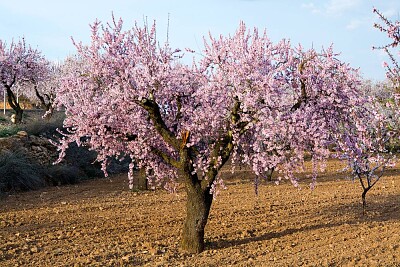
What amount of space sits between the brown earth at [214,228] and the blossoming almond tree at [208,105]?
1078 millimetres

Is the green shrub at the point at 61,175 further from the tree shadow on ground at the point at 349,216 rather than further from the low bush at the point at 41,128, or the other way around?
the tree shadow on ground at the point at 349,216

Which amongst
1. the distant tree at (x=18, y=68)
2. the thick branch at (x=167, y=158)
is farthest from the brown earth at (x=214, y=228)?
the distant tree at (x=18, y=68)

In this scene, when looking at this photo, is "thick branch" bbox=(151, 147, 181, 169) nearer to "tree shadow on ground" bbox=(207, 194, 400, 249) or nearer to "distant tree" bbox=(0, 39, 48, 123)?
"tree shadow on ground" bbox=(207, 194, 400, 249)

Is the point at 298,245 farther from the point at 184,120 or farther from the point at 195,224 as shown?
the point at 184,120

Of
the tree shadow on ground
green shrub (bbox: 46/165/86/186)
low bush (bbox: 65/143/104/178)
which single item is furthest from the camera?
low bush (bbox: 65/143/104/178)

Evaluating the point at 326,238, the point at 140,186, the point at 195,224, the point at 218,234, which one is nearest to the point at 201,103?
the point at 195,224

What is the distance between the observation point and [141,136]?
27.8ft

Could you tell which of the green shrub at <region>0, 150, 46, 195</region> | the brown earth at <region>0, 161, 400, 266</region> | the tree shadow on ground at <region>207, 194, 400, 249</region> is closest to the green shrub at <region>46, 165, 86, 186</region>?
the green shrub at <region>0, 150, 46, 195</region>

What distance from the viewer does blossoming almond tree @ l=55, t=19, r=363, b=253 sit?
7266mm

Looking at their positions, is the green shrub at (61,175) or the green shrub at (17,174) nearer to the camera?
the green shrub at (17,174)

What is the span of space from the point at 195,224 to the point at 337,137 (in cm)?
298

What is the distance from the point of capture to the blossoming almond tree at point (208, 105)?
7.27 m

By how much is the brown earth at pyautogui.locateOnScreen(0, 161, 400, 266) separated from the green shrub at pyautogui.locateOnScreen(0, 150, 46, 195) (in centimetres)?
81

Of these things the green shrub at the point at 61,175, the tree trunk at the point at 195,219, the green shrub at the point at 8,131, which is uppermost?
the green shrub at the point at 8,131
